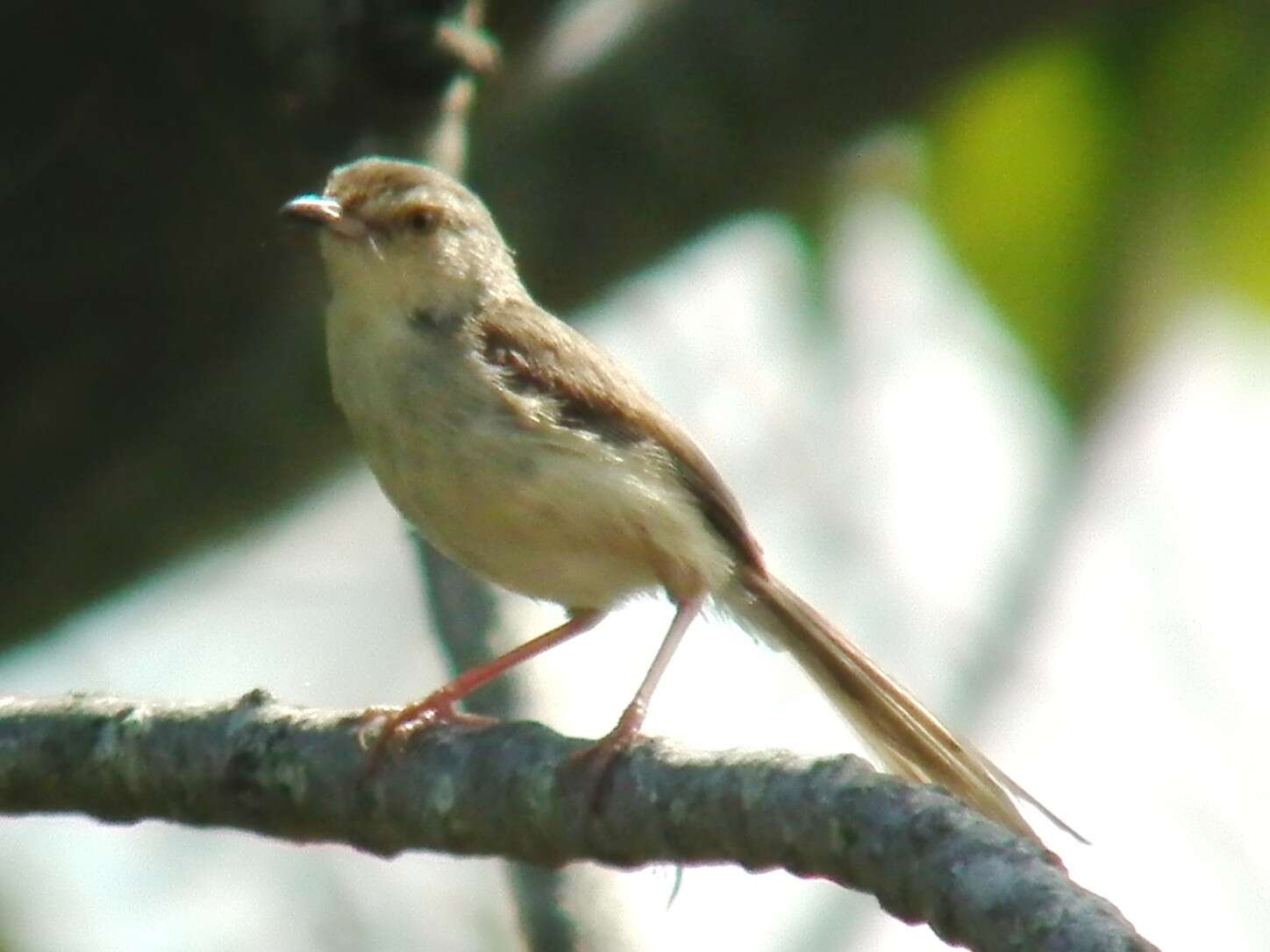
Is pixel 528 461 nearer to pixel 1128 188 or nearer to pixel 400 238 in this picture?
pixel 400 238

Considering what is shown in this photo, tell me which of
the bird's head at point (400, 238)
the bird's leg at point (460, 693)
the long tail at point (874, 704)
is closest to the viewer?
the bird's leg at point (460, 693)

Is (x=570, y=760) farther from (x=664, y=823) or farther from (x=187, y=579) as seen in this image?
(x=187, y=579)

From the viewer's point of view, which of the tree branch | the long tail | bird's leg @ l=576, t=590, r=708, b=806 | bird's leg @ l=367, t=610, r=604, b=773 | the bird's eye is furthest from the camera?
the bird's eye

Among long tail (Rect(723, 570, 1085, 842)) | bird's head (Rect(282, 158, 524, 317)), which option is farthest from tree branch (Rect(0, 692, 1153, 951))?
bird's head (Rect(282, 158, 524, 317))

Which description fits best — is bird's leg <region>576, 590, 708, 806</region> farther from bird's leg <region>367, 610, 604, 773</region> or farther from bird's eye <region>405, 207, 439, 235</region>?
bird's eye <region>405, 207, 439, 235</region>

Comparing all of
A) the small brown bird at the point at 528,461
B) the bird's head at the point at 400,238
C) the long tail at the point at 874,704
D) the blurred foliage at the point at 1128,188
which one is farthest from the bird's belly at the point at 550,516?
the blurred foliage at the point at 1128,188

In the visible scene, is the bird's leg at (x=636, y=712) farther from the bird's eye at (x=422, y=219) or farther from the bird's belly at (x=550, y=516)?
the bird's eye at (x=422, y=219)
